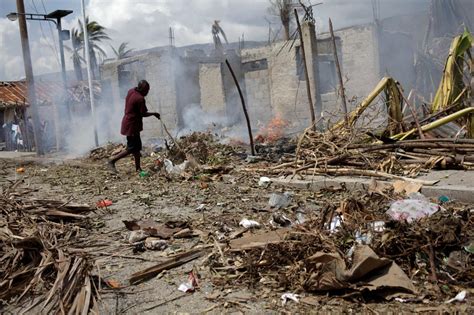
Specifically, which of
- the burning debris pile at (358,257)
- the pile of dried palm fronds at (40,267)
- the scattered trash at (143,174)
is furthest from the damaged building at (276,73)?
the pile of dried palm fronds at (40,267)

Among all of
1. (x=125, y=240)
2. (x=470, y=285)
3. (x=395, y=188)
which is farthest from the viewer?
(x=395, y=188)

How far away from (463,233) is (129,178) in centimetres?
535

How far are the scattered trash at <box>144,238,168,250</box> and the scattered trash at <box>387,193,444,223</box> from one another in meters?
1.88

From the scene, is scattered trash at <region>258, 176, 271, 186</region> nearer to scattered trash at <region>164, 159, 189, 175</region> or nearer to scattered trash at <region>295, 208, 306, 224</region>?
scattered trash at <region>295, 208, 306, 224</region>

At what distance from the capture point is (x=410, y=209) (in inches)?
141

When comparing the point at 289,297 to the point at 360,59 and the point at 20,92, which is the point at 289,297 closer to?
the point at 360,59

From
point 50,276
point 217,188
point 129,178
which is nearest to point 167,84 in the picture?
point 129,178

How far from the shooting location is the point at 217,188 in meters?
5.88

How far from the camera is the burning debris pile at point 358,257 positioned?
269 cm

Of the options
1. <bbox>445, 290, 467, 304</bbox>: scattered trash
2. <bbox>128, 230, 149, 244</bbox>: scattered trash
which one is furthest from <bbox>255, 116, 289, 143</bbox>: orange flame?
<bbox>445, 290, 467, 304</bbox>: scattered trash

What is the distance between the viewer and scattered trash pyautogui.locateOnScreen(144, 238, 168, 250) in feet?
12.2

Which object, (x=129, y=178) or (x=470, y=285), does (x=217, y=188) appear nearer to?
(x=129, y=178)

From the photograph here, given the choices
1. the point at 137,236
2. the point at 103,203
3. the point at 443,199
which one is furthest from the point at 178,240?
the point at 443,199

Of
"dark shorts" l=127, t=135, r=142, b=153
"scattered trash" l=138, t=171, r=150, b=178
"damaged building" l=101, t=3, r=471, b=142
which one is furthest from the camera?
"damaged building" l=101, t=3, r=471, b=142
